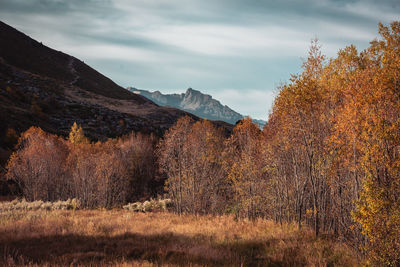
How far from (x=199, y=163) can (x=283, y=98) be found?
11931 mm

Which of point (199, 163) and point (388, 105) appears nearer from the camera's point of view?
point (388, 105)

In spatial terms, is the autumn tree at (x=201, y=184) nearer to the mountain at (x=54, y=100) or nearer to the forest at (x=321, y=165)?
the forest at (x=321, y=165)

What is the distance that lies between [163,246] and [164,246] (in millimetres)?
46

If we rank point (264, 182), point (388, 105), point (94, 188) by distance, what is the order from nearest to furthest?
point (388, 105) → point (264, 182) → point (94, 188)

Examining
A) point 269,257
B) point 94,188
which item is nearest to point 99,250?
point 269,257

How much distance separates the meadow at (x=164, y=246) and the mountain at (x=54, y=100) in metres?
47.7

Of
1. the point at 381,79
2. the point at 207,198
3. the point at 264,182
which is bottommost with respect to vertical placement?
the point at 207,198

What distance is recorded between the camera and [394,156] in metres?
8.09

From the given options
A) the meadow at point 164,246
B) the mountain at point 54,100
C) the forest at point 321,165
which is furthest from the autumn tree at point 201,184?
the mountain at point 54,100

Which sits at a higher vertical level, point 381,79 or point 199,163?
point 381,79

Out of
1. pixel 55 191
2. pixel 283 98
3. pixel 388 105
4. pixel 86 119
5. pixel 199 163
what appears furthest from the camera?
pixel 86 119

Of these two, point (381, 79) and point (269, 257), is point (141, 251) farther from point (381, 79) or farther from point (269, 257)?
point (381, 79)

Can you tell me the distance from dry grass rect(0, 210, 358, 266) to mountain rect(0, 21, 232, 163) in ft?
157

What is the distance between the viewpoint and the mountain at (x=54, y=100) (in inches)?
2566
